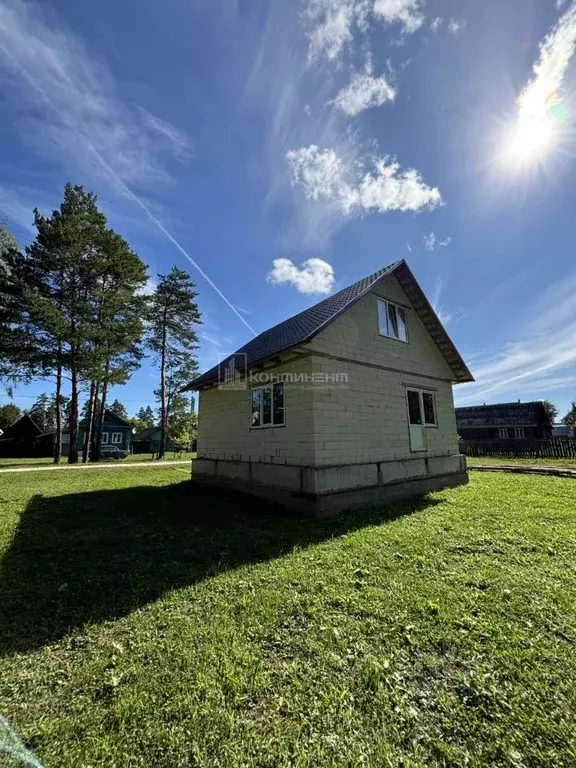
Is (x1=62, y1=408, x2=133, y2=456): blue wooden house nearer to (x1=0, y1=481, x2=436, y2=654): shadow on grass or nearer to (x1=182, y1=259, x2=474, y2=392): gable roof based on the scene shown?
(x1=182, y1=259, x2=474, y2=392): gable roof

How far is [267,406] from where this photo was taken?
33.6 feet

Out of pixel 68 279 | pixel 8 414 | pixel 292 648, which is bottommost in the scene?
pixel 292 648

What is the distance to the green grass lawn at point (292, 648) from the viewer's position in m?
2.14

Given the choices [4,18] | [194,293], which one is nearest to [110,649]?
[4,18]

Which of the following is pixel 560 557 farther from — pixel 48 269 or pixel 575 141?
pixel 48 269

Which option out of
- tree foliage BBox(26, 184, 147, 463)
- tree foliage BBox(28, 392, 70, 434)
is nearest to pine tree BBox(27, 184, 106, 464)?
tree foliage BBox(26, 184, 147, 463)

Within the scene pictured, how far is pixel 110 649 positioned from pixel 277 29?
13.2 m

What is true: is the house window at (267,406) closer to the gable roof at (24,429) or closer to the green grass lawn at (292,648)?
the green grass lawn at (292,648)

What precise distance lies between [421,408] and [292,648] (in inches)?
400

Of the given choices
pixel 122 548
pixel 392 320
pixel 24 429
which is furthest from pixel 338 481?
pixel 24 429

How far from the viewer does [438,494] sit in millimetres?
10469

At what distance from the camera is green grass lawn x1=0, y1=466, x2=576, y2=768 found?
214cm

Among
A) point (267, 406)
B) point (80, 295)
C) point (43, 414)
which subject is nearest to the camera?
point (267, 406)

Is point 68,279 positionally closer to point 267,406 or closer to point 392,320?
point 267,406
